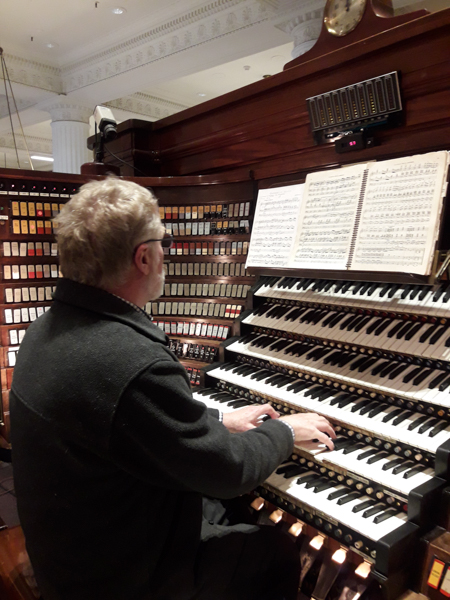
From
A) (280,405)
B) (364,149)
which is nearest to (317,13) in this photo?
(364,149)

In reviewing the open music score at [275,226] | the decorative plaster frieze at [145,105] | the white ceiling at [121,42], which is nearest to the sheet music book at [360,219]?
the open music score at [275,226]

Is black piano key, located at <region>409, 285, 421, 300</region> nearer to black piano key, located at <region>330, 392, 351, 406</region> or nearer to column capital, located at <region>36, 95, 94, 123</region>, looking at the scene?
black piano key, located at <region>330, 392, 351, 406</region>

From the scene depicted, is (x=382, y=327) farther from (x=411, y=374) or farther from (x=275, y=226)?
(x=275, y=226)

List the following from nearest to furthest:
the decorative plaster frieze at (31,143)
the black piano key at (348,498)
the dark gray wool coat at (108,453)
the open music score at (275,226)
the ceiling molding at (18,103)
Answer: the dark gray wool coat at (108,453) → the black piano key at (348,498) → the open music score at (275,226) → the ceiling molding at (18,103) → the decorative plaster frieze at (31,143)

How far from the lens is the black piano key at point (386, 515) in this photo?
1.42 metres

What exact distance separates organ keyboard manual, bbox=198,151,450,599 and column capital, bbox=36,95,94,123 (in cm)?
622

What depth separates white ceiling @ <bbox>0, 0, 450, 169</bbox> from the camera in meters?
5.20

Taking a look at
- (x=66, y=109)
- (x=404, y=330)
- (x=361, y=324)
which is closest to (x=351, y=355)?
(x=361, y=324)

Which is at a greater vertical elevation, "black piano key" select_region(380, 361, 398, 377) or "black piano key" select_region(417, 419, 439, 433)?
"black piano key" select_region(380, 361, 398, 377)

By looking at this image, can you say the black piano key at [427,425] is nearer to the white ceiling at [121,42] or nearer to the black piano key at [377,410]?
the black piano key at [377,410]

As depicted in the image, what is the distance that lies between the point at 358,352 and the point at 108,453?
127 centimetres

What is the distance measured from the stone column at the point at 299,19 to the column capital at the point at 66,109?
13.0ft

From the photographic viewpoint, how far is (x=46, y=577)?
1.23 m

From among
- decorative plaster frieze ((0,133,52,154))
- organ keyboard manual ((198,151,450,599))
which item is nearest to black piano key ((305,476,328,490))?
organ keyboard manual ((198,151,450,599))
